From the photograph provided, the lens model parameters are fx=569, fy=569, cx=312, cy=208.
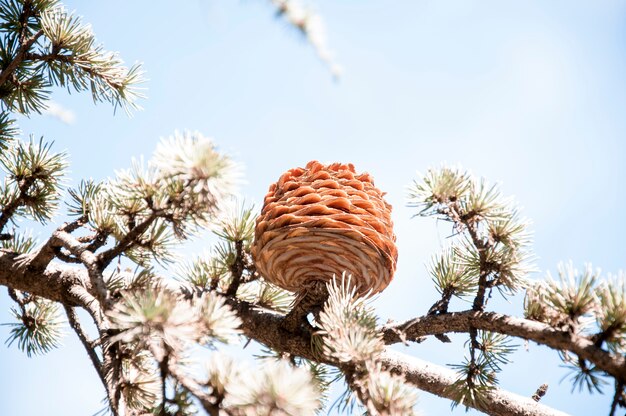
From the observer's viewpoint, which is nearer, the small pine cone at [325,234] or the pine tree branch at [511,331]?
the pine tree branch at [511,331]

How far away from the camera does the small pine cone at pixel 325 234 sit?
1.43 meters

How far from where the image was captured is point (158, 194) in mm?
1287

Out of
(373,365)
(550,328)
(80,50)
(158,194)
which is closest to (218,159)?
(158,194)

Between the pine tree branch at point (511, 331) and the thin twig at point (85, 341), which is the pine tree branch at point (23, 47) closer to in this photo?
the thin twig at point (85, 341)

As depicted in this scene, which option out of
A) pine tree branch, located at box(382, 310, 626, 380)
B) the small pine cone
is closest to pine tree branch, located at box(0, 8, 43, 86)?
the small pine cone

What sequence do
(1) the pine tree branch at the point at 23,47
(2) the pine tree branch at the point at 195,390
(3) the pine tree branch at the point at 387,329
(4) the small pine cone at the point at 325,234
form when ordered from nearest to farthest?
(2) the pine tree branch at the point at 195,390
(3) the pine tree branch at the point at 387,329
(4) the small pine cone at the point at 325,234
(1) the pine tree branch at the point at 23,47

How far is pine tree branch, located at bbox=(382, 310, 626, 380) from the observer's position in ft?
3.59

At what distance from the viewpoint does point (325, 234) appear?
1.41m

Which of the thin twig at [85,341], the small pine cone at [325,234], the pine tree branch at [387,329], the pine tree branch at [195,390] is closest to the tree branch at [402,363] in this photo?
the pine tree branch at [387,329]

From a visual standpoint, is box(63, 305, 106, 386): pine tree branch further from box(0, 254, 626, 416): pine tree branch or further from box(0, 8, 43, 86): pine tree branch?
box(0, 8, 43, 86): pine tree branch

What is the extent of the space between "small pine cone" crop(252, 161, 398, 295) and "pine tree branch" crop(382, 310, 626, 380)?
0.15 meters

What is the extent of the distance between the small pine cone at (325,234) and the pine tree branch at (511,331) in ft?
0.49

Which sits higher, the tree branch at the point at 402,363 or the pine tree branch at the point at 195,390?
the tree branch at the point at 402,363

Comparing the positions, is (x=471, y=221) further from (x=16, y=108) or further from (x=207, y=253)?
Answer: (x=16, y=108)
